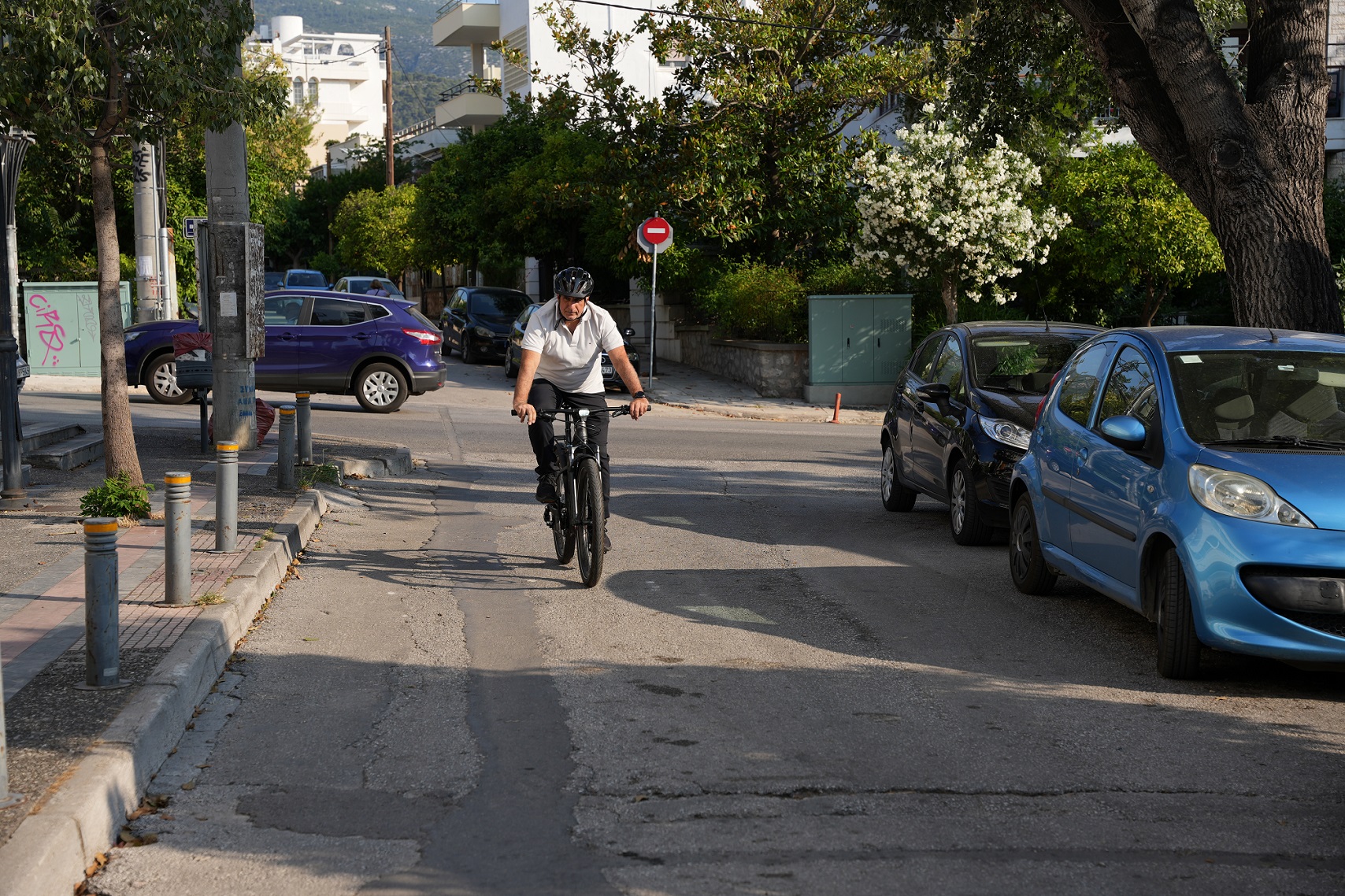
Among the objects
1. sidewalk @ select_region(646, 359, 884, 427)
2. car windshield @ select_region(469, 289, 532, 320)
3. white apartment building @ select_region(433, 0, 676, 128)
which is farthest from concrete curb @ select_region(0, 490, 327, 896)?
white apartment building @ select_region(433, 0, 676, 128)

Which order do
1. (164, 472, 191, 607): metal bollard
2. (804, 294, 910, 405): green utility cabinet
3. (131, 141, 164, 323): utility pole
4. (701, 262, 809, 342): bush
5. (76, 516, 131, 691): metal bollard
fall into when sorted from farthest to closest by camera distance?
(701, 262, 809, 342): bush
(804, 294, 910, 405): green utility cabinet
(131, 141, 164, 323): utility pole
(164, 472, 191, 607): metal bollard
(76, 516, 131, 691): metal bollard

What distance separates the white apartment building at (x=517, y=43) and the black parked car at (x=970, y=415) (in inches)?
1544

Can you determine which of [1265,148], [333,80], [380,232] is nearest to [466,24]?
[380,232]

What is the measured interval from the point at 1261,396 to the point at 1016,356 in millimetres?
4055

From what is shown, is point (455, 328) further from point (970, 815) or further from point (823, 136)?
point (970, 815)

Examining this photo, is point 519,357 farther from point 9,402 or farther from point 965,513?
point 965,513

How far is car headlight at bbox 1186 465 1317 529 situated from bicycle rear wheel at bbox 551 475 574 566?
382 centimetres

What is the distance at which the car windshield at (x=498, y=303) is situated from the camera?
1198 inches

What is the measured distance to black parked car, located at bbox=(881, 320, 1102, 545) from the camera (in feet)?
32.0

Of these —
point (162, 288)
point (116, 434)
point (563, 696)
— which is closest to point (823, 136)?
point (162, 288)

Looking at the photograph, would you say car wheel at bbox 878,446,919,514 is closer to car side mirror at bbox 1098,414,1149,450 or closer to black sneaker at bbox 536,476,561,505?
black sneaker at bbox 536,476,561,505

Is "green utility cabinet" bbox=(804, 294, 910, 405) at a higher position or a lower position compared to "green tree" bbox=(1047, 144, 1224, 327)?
lower

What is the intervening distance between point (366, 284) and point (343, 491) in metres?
27.8

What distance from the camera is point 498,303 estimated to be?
3069 cm
